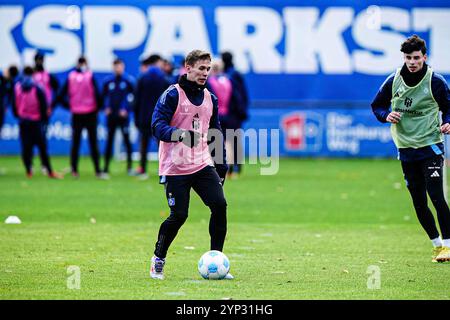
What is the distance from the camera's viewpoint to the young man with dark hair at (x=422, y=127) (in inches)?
417

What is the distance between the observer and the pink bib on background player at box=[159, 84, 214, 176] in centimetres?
936

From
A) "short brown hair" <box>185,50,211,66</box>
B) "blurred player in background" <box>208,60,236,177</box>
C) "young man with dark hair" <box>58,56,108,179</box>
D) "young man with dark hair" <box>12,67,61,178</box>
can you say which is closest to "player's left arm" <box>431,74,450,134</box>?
"short brown hair" <box>185,50,211,66</box>

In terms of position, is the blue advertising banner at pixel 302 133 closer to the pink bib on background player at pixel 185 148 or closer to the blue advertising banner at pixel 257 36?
the blue advertising banner at pixel 257 36

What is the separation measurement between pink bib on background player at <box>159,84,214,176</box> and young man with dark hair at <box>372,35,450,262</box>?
7.47ft

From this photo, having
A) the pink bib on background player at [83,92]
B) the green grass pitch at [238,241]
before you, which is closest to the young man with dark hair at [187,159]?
the green grass pitch at [238,241]

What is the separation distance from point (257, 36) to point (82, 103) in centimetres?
881

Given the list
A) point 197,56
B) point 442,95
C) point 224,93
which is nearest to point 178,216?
point 197,56

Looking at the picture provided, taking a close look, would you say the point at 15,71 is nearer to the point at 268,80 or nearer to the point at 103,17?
the point at 103,17

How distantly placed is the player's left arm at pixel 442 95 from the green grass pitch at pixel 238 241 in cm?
147

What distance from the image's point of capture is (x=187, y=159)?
937cm

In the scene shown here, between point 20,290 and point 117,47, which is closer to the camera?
point 20,290

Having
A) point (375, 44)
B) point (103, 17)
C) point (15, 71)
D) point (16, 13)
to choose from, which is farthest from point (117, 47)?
point (375, 44)
